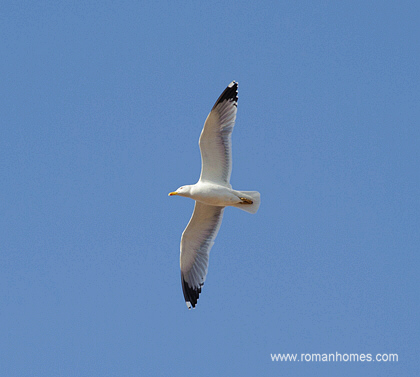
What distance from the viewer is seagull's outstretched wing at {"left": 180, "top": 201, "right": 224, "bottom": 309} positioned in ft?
46.8

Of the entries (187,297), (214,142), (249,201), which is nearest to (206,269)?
(187,297)

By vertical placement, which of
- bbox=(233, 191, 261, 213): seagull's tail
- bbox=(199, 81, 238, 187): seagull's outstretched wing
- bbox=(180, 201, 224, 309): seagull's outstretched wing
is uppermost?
bbox=(199, 81, 238, 187): seagull's outstretched wing

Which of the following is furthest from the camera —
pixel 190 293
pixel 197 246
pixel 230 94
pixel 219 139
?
pixel 190 293

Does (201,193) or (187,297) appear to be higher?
(201,193)

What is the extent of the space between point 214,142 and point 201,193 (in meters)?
0.97

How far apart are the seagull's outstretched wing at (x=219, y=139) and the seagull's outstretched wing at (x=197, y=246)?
2.45 ft

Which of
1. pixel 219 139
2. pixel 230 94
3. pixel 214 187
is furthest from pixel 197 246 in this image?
pixel 230 94

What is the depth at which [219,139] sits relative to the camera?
13.5 meters

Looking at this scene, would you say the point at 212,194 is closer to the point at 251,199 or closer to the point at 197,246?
the point at 251,199

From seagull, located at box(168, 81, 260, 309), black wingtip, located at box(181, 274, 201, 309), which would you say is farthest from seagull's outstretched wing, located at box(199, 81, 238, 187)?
black wingtip, located at box(181, 274, 201, 309)

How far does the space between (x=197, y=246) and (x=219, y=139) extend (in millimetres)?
2331

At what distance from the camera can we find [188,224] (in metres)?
14.3

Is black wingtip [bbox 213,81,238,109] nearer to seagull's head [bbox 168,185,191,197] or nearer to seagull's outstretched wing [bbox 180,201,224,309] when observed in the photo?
seagull's head [bbox 168,185,191,197]

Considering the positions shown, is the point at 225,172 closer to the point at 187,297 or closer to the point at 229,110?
the point at 229,110
